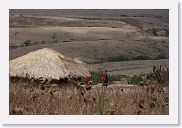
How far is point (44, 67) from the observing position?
9.67 m

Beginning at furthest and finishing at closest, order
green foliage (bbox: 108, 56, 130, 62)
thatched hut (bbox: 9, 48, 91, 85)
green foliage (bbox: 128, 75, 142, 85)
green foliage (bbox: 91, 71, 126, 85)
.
→ green foliage (bbox: 108, 56, 130, 62)
green foliage (bbox: 91, 71, 126, 85)
green foliage (bbox: 128, 75, 142, 85)
thatched hut (bbox: 9, 48, 91, 85)

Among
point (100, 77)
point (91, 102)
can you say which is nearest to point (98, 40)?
point (100, 77)

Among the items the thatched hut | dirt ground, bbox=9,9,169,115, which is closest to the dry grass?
dirt ground, bbox=9,9,169,115

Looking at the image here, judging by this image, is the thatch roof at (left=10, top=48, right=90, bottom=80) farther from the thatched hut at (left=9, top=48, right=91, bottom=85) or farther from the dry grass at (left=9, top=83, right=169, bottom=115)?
the dry grass at (left=9, top=83, right=169, bottom=115)

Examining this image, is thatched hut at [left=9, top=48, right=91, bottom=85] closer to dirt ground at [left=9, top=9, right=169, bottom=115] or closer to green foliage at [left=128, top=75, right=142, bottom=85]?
dirt ground at [left=9, top=9, right=169, bottom=115]

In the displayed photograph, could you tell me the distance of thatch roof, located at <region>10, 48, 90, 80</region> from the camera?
373 inches

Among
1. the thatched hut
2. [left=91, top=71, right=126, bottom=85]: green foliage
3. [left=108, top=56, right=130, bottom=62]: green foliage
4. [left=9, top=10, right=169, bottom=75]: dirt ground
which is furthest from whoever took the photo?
[left=108, top=56, right=130, bottom=62]: green foliage

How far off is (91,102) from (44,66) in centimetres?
168

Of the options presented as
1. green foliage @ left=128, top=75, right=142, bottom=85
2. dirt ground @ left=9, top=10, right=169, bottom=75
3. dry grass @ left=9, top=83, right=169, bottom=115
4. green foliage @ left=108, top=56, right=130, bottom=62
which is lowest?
dry grass @ left=9, top=83, right=169, bottom=115

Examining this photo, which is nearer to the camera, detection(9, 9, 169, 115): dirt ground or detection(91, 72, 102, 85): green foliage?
detection(9, 9, 169, 115): dirt ground

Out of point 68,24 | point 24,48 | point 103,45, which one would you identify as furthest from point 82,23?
point 24,48

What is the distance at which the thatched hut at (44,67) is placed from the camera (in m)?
9.44

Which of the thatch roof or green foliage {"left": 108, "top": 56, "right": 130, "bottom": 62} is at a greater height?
green foliage {"left": 108, "top": 56, "right": 130, "bottom": 62}
